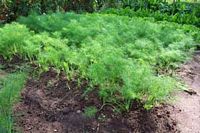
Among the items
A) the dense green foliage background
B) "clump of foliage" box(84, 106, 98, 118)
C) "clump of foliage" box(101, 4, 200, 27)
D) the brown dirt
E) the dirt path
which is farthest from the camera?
the dense green foliage background

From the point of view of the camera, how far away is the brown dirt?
3.83 meters

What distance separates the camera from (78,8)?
10648mm

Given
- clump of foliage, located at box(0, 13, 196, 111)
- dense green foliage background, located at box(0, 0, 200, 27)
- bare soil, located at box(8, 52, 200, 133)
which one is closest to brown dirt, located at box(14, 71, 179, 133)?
bare soil, located at box(8, 52, 200, 133)

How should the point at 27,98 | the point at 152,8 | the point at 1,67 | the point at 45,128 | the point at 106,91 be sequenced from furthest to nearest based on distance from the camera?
the point at 152,8 < the point at 1,67 < the point at 27,98 < the point at 106,91 < the point at 45,128

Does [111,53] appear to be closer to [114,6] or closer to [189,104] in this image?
[189,104]

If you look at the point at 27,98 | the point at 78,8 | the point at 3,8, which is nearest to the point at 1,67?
the point at 27,98

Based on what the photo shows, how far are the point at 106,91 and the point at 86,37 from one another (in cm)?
149

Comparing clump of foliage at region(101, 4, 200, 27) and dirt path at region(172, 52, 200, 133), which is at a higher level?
clump of foliage at region(101, 4, 200, 27)

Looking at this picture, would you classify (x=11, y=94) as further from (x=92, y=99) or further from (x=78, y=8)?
(x=78, y=8)

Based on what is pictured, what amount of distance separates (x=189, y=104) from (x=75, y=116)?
1323mm

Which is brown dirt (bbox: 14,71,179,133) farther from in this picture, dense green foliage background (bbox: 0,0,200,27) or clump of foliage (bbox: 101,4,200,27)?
dense green foliage background (bbox: 0,0,200,27)

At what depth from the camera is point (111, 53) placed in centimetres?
433

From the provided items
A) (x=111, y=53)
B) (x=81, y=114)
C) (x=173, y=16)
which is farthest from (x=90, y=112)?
(x=173, y=16)

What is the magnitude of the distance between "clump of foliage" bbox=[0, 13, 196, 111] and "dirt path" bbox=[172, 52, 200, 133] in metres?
0.21
